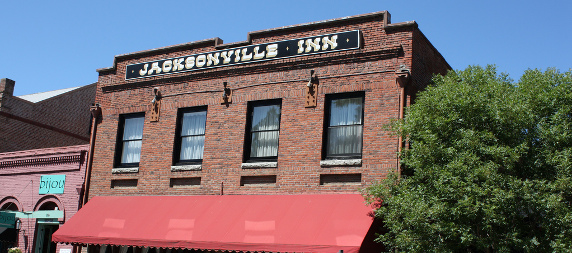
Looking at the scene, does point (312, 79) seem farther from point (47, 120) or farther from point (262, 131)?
point (47, 120)

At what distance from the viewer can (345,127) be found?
15.0m

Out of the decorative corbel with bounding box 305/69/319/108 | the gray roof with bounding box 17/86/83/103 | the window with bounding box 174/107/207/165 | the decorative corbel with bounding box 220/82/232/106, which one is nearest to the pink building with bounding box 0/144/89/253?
the window with bounding box 174/107/207/165

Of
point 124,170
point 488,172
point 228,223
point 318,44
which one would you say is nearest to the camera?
point 488,172

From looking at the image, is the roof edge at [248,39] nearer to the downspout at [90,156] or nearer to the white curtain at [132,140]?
the downspout at [90,156]

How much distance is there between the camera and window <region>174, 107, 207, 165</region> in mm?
17219

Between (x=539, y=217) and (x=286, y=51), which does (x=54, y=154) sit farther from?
(x=539, y=217)

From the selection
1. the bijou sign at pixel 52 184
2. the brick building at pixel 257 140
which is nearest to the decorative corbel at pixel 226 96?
the brick building at pixel 257 140

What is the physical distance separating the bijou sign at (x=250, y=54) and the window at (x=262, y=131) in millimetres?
1336

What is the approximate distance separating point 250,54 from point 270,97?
1.50 metres

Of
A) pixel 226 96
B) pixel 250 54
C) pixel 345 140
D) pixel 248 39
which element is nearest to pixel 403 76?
pixel 345 140

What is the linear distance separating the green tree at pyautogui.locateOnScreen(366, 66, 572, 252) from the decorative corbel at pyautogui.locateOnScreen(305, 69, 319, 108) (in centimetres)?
320

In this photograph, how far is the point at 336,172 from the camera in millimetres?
14562

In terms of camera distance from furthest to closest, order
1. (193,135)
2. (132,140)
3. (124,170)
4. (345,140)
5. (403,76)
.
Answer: (132,140)
(124,170)
(193,135)
(345,140)
(403,76)

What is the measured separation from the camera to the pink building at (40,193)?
1964cm
